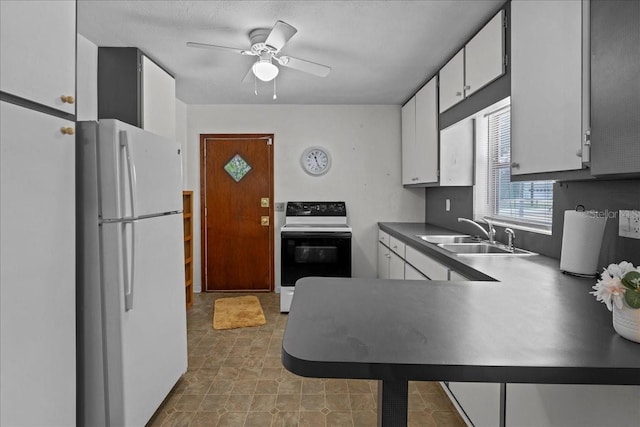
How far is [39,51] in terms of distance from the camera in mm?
1342

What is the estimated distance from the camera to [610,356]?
0.81 metres

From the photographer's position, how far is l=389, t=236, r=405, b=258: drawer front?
131 inches

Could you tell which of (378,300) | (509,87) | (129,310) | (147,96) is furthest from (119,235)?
(509,87)

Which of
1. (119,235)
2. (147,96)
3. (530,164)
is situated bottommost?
(119,235)

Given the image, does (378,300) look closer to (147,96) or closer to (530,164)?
(530,164)

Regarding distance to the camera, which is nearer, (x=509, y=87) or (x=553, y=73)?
(x=553, y=73)

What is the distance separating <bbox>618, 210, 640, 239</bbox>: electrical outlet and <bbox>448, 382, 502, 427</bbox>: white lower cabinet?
83cm

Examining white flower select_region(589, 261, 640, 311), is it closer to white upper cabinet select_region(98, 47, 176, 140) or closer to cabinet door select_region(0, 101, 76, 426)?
cabinet door select_region(0, 101, 76, 426)

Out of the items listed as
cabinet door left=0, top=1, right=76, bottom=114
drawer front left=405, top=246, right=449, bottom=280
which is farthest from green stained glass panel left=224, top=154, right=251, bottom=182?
cabinet door left=0, top=1, right=76, bottom=114

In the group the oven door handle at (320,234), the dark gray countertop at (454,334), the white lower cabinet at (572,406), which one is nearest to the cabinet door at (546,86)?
the dark gray countertop at (454,334)

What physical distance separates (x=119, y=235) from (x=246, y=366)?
1.45m

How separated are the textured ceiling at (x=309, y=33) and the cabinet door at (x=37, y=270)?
1.21m

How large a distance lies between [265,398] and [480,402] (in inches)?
48.6

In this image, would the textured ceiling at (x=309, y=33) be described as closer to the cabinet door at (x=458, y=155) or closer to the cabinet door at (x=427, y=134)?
the cabinet door at (x=427, y=134)
